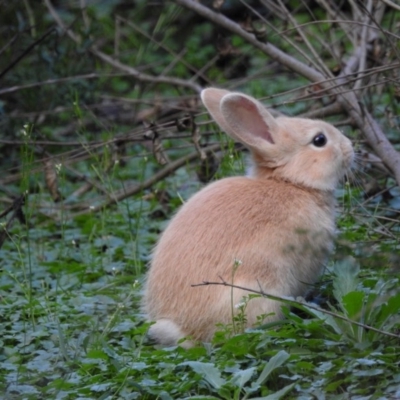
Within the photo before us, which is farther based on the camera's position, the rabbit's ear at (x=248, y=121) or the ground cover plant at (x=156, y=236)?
the rabbit's ear at (x=248, y=121)

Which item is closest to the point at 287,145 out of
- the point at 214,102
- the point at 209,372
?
the point at 214,102

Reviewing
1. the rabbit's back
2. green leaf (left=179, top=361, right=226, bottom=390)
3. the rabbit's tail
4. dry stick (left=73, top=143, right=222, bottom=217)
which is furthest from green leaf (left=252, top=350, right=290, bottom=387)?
dry stick (left=73, top=143, right=222, bottom=217)

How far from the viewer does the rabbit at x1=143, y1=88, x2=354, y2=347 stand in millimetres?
4371

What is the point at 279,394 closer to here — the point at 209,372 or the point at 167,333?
the point at 209,372

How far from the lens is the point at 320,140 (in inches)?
199

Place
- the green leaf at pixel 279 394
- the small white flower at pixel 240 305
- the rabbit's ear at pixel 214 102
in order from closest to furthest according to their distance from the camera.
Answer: the green leaf at pixel 279 394
the small white flower at pixel 240 305
the rabbit's ear at pixel 214 102

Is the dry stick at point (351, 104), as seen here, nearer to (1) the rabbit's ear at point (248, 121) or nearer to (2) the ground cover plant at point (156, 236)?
(2) the ground cover plant at point (156, 236)

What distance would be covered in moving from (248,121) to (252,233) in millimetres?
808

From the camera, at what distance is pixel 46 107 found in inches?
333

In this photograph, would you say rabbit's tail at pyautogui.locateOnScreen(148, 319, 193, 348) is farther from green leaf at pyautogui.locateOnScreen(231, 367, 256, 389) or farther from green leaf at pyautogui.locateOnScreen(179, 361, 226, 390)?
green leaf at pyautogui.locateOnScreen(231, 367, 256, 389)

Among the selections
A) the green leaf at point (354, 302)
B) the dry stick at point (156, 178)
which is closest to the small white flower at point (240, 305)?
the green leaf at point (354, 302)

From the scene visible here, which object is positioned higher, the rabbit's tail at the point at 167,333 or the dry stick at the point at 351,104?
the dry stick at the point at 351,104

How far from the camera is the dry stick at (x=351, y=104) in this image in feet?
18.6

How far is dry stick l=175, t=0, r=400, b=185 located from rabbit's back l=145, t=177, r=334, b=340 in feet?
3.15
